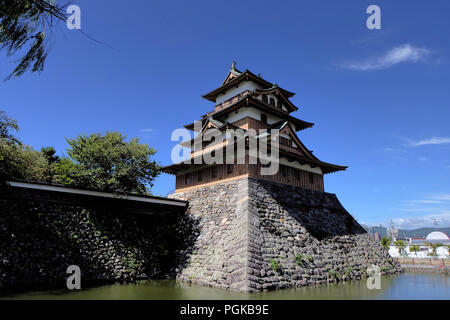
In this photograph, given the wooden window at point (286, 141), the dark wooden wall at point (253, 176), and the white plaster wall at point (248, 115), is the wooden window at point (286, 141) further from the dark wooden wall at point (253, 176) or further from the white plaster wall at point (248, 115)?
the white plaster wall at point (248, 115)

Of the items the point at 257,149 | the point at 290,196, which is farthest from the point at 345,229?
the point at 257,149

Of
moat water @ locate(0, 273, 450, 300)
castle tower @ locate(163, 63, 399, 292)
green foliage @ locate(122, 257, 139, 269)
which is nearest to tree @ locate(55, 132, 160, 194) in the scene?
castle tower @ locate(163, 63, 399, 292)

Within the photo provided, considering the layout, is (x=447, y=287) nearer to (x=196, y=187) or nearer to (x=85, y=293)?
(x=196, y=187)

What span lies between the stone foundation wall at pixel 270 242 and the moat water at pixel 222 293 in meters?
0.68

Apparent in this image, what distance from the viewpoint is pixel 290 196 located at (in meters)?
16.5

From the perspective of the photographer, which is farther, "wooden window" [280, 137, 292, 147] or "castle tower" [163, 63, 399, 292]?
"wooden window" [280, 137, 292, 147]

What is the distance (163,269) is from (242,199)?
5.78 m

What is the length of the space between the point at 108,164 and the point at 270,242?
14.2 metres

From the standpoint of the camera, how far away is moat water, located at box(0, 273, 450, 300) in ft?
31.7

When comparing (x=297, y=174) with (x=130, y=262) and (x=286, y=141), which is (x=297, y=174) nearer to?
(x=286, y=141)

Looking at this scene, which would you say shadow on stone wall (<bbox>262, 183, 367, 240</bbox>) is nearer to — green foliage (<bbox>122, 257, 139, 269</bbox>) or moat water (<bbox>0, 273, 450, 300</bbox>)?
moat water (<bbox>0, 273, 450, 300</bbox>)

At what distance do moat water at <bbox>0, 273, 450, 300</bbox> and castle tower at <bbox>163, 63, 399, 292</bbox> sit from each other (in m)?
0.68
